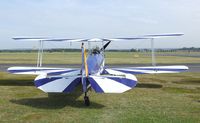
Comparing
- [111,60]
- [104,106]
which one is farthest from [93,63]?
[111,60]

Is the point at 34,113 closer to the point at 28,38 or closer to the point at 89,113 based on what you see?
the point at 89,113

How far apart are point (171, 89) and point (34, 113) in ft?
25.0

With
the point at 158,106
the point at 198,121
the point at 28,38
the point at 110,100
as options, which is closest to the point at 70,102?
the point at 110,100

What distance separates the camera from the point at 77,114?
9750 millimetres

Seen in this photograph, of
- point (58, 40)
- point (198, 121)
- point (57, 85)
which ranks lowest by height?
point (198, 121)

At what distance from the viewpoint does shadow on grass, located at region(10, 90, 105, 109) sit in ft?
36.2

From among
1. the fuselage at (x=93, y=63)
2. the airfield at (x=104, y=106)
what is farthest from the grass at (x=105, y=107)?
the fuselage at (x=93, y=63)

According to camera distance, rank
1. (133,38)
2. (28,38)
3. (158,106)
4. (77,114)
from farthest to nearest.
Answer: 1. (28,38)
2. (133,38)
3. (158,106)
4. (77,114)

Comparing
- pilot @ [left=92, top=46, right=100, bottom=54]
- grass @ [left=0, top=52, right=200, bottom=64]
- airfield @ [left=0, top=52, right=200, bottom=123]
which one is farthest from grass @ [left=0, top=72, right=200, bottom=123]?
grass @ [left=0, top=52, right=200, bottom=64]

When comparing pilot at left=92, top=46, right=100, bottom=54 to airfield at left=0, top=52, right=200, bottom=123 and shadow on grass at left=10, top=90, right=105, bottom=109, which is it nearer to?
airfield at left=0, top=52, right=200, bottom=123

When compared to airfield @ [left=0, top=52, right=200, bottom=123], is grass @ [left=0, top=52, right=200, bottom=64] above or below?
above

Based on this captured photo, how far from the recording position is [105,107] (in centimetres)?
1091

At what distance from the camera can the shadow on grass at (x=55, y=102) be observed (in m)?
11.0

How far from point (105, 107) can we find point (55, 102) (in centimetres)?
200
